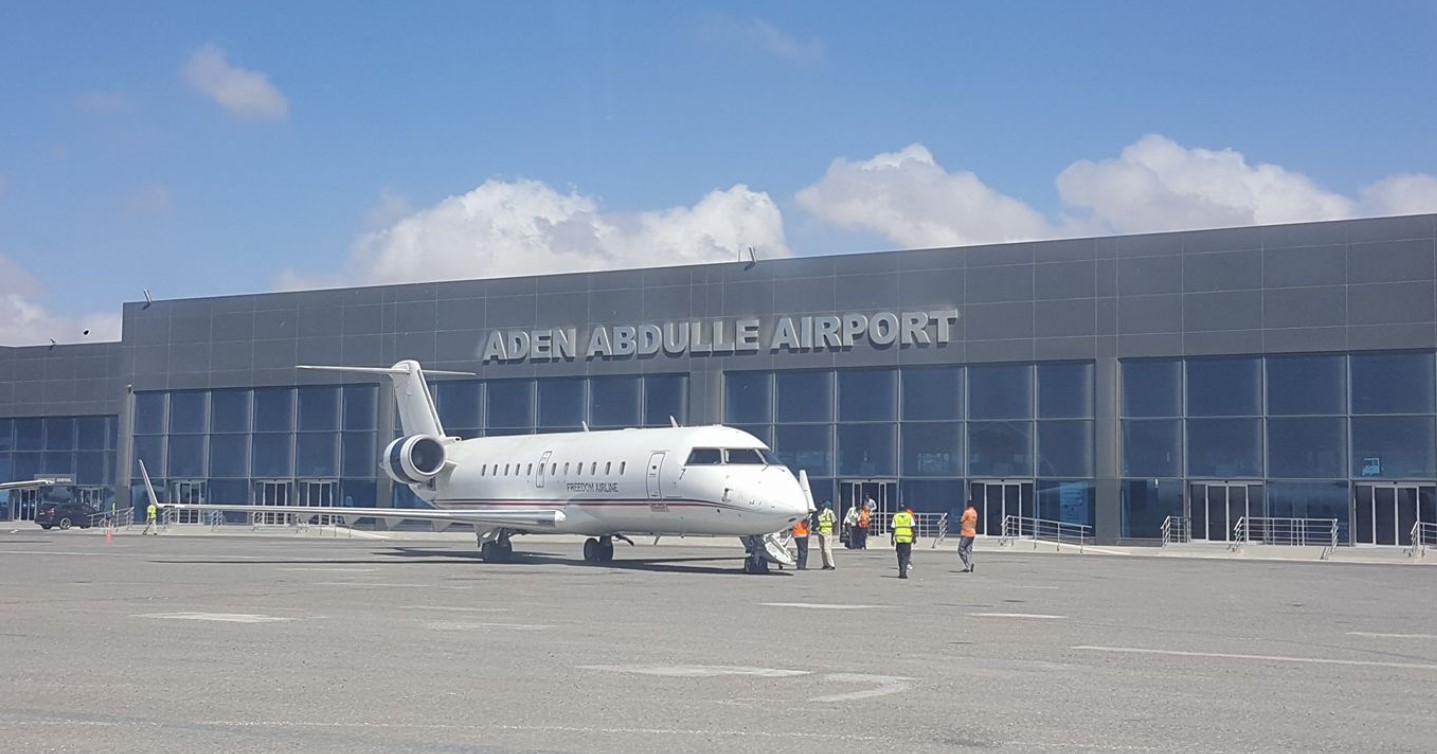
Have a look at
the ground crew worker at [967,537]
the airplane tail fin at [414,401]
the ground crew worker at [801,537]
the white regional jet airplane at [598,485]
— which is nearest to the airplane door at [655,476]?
the white regional jet airplane at [598,485]

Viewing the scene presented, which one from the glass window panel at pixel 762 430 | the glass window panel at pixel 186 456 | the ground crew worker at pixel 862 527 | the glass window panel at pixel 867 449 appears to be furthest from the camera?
the glass window panel at pixel 186 456

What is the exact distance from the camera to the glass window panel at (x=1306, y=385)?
156 feet

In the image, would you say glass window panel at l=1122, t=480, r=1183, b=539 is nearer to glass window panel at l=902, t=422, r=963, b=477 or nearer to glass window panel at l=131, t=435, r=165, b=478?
glass window panel at l=902, t=422, r=963, b=477

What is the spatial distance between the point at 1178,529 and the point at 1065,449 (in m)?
4.63

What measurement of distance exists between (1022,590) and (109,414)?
60.6 metres

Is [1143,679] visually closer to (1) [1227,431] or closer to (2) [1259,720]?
(2) [1259,720]

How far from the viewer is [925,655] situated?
45.5 ft

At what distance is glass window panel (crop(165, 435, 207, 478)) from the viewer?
67625 mm

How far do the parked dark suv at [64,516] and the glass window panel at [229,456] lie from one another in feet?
20.8

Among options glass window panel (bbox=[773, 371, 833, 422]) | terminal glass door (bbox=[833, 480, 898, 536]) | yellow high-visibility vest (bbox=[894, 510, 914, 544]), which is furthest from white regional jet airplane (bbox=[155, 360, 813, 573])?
terminal glass door (bbox=[833, 480, 898, 536])

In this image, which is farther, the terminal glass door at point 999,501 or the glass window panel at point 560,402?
the glass window panel at point 560,402

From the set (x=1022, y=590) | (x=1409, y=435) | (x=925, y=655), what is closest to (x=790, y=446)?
(x=1409, y=435)

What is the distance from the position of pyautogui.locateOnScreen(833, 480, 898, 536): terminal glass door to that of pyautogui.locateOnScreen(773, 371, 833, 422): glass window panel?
9.01 ft

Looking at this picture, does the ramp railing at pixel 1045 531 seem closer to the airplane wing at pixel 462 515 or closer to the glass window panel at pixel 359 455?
the airplane wing at pixel 462 515
